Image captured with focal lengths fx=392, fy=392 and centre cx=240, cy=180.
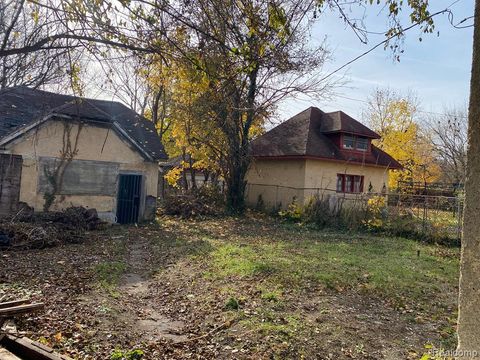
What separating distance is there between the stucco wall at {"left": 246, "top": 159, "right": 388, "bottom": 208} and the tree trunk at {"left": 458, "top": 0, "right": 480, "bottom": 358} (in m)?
18.1

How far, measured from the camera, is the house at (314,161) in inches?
868

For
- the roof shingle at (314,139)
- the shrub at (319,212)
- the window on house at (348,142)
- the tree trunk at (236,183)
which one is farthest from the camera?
the window on house at (348,142)

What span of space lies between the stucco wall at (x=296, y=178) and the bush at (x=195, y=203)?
3.04 metres

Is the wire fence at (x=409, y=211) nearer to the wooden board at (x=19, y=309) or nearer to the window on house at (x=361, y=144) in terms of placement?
the window on house at (x=361, y=144)

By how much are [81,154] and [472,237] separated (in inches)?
617

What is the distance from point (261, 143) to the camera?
25.5 meters

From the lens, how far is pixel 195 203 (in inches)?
790

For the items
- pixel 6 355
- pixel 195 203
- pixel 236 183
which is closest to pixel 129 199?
pixel 195 203

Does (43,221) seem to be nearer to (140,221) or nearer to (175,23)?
(140,221)

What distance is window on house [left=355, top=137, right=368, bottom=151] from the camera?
24344mm

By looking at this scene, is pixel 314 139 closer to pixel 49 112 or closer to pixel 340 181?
pixel 340 181

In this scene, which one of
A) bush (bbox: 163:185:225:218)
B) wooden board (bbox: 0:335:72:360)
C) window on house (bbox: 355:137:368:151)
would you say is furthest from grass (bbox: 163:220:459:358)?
window on house (bbox: 355:137:368:151)

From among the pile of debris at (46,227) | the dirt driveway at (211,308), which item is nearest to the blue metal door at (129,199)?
the pile of debris at (46,227)

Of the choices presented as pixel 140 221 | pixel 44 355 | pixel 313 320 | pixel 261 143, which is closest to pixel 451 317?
pixel 313 320
